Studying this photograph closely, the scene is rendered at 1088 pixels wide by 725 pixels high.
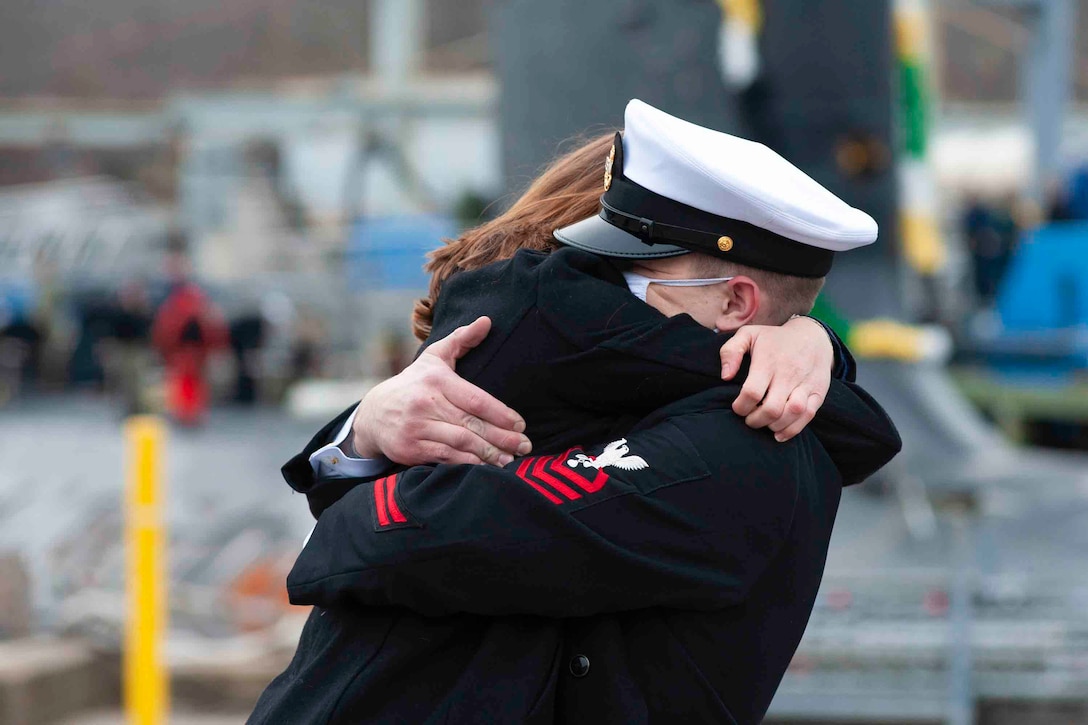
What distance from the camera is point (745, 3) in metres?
5.73

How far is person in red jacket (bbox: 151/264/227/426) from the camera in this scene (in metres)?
15.5

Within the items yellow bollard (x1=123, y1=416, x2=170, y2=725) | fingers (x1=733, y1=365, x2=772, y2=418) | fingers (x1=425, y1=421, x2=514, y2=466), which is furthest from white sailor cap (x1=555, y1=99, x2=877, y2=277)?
yellow bollard (x1=123, y1=416, x2=170, y2=725)

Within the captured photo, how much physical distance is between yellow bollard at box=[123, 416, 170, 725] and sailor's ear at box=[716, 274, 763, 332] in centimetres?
448

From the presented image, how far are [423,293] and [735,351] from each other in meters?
14.4

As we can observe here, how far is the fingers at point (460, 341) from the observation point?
1.71 meters

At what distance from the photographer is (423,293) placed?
15.9 metres

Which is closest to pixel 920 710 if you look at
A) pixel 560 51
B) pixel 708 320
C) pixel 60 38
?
pixel 560 51

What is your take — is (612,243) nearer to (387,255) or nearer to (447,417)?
(447,417)

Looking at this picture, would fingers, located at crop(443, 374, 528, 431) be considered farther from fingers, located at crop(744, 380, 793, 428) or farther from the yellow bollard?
the yellow bollard

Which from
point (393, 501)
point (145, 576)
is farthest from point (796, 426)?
point (145, 576)

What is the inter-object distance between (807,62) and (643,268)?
5011mm

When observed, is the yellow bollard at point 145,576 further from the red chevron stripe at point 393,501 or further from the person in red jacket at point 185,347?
the person in red jacket at point 185,347

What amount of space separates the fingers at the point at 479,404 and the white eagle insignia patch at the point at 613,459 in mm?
103

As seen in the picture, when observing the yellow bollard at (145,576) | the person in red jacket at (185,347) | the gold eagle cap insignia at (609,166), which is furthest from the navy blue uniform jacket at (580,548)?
the person in red jacket at (185,347)
